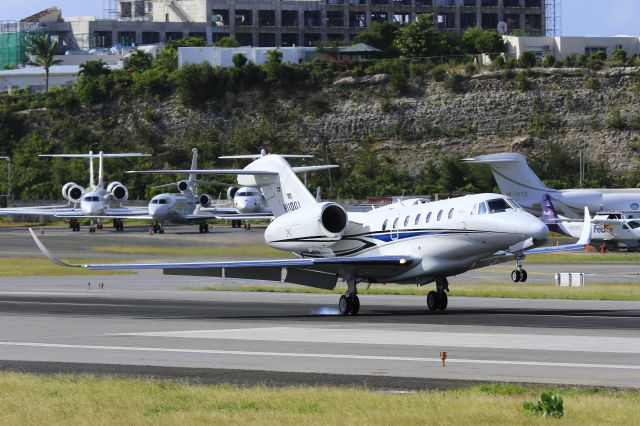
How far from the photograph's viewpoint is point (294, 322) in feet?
98.0

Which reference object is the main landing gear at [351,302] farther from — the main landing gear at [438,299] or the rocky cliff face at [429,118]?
the rocky cliff face at [429,118]

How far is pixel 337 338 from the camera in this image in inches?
1000

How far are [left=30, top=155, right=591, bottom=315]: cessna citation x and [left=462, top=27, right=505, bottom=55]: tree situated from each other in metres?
108

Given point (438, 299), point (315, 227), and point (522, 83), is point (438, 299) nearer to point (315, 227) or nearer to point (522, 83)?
point (315, 227)

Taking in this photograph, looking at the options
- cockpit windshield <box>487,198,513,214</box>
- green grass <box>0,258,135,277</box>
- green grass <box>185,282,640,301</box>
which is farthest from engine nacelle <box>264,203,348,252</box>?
green grass <box>0,258,135,277</box>

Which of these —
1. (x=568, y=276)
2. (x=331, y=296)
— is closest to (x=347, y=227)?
(x=331, y=296)

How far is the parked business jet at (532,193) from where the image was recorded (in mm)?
75500

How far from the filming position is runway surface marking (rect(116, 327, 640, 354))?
23.2m

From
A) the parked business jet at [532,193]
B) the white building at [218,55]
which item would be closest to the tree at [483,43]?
the white building at [218,55]

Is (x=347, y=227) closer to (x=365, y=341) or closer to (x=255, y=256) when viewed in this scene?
(x=365, y=341)

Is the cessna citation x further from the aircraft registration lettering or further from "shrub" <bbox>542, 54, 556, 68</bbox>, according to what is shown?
"shrub" <bbox>542, 54, 556, 68</bbox>

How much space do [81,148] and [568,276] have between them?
90.8m

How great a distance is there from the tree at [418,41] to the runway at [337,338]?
103 m

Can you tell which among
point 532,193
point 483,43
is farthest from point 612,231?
point 483,43
